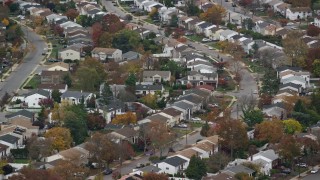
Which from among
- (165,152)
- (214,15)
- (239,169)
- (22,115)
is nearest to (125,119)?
(165,152)

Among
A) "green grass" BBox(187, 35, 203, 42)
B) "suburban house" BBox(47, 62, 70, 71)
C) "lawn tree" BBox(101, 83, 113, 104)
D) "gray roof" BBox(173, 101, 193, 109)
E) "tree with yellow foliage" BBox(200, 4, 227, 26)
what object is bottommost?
"green grass" BBox(187, 35, 203, 42)

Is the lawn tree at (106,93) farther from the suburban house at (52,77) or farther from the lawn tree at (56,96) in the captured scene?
the suburban house at (52,77)

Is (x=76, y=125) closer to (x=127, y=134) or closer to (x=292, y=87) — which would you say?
(x=127, y=134)

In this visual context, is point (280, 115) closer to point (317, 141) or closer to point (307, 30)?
point (317, 141)

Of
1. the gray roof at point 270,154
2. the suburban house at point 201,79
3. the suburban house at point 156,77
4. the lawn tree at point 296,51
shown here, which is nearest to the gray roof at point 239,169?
the gray roof at point 270,154

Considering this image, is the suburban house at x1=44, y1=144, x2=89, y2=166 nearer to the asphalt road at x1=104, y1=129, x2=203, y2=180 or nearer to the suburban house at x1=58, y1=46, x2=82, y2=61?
the asphalt road at x1=104, y1=129, x2=203, y2=180

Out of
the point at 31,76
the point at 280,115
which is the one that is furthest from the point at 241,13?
the point at 280,115

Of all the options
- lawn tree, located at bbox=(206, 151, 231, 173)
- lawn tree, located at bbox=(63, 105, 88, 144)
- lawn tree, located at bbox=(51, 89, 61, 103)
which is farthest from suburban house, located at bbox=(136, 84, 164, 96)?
lawn tree, located at bbox=(206, 151, 231, 173)
